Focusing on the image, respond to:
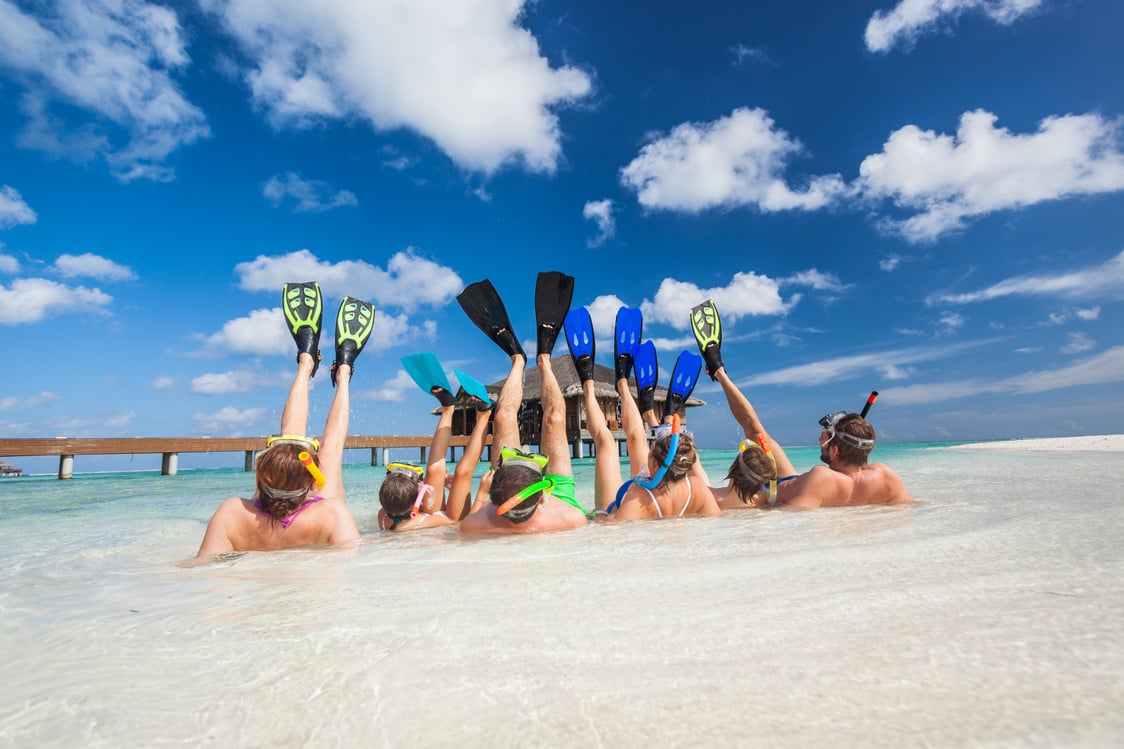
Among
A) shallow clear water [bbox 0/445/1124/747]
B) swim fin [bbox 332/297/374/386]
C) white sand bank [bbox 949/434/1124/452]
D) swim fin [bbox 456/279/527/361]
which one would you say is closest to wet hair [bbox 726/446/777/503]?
shallow clear water [bbox 0/445/1124/747]

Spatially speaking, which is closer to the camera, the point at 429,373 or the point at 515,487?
the point at 515,487

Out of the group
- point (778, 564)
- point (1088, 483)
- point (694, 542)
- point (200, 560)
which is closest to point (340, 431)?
Result: point (200, 560)

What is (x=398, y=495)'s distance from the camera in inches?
172

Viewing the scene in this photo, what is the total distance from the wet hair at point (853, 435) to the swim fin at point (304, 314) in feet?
17.5

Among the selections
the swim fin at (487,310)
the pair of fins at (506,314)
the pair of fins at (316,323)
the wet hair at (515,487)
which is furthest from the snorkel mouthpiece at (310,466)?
the swim fin at (487,310)

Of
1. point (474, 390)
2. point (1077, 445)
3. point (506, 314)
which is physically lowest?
point (1077, 445)

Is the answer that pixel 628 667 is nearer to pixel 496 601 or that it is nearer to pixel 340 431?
pixel 496 601

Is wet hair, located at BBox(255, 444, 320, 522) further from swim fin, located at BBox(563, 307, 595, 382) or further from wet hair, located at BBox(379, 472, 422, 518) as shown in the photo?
swim fin, located at BBox(563, 307, 595, 382)

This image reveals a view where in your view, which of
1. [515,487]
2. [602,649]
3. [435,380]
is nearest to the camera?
[602,649]

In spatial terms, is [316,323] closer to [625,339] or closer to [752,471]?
[625,339]

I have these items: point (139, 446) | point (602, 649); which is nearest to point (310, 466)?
point (602, 649)

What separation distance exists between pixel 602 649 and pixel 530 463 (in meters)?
2.28

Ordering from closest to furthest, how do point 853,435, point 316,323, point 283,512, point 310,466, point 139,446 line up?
point 310,466 → point 283,512 → point 853,435 → point 316,323 → point 139,446

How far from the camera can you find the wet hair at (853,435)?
4.48 meters
